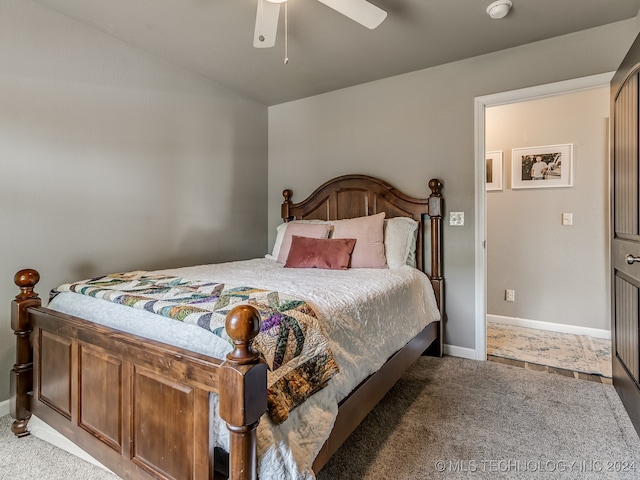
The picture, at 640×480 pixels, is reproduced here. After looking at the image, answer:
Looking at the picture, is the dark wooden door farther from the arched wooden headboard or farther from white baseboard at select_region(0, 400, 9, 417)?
white baseboard at select_region(0, 400, 9, 417)

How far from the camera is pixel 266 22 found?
72.2 inches

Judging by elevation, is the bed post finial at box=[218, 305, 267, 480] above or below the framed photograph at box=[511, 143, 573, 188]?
below

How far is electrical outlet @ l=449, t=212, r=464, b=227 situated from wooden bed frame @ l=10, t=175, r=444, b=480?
123cm

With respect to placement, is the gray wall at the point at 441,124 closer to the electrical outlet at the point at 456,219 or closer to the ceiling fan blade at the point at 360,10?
the electrical outlet at the point at 456,219

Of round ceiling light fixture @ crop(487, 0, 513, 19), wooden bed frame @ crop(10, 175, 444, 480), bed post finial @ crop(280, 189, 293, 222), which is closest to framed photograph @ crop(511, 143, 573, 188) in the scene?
round ceiling light fixture @ crop(487, 0, 513, 19)

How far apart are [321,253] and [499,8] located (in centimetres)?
192

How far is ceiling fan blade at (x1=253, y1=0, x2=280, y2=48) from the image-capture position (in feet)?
5.84

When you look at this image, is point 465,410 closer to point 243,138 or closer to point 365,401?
point 365,401

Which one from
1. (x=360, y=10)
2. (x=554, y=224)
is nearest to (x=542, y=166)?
(x=554, y=224)

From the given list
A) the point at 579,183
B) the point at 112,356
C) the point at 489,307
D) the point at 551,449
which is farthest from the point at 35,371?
the point at 579,183

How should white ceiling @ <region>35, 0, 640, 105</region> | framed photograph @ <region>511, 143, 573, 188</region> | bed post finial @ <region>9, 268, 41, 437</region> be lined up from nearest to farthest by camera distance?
bed post finial @ <region>9, 268, 41, 437</region>
white ceiling @ <region>35, 0, 640, 105</region>
framed photograph @ <region>511, 143, 573, 188</region>

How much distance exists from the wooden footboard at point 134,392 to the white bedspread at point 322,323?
0.08 meters

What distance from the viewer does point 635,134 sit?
66.7 inches

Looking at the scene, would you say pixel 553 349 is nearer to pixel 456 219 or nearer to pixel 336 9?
pixel 456 219
